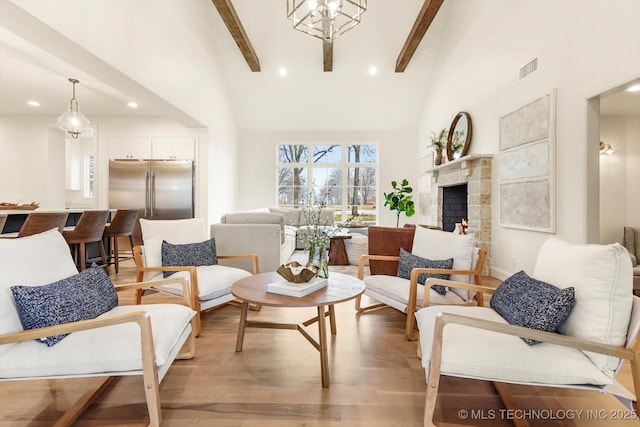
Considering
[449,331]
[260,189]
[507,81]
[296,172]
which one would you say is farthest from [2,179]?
[507,81]

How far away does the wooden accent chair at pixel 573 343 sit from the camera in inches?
51.5

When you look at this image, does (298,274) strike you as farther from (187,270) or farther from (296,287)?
Answer: (187,270)

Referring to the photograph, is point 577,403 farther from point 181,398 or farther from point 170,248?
point 170,248

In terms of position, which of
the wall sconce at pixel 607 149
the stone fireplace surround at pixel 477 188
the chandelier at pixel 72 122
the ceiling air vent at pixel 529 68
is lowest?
the stone fireplace surround at pixel 477 188

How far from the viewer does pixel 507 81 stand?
13.3ft

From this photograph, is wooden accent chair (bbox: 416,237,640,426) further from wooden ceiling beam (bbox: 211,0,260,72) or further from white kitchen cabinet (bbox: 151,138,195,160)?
white kitchen cabinet (bbox: 151,138,195,160)

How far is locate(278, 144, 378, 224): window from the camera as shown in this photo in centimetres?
777

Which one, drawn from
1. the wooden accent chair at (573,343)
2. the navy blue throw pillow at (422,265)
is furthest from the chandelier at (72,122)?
the wooden accent chair at (573,343)

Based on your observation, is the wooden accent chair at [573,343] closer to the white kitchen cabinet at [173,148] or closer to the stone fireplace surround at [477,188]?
the stone fireplace surround at [477,188]

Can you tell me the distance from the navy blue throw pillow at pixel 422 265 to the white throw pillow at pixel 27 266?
2.28m

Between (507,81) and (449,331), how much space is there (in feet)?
12.4

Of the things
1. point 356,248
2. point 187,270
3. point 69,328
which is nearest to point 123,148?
point 356,248

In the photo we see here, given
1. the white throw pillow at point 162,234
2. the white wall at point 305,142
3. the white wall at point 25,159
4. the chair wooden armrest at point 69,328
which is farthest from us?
the white wall at point 305,142

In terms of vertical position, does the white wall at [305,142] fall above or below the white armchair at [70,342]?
above
